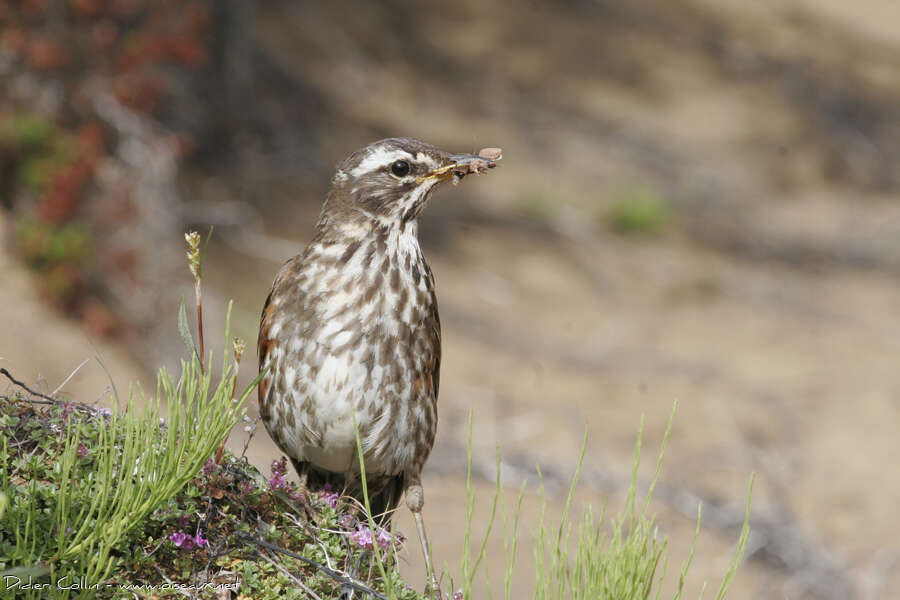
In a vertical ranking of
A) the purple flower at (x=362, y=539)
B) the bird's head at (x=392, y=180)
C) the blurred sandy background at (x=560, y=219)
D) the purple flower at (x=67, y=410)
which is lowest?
the purple flower at (x=362, y=539)

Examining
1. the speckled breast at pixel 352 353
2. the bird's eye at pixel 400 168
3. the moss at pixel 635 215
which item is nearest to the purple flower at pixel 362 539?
the speckled breast at pixel 352 353

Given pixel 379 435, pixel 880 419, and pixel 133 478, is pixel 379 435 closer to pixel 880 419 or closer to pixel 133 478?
pixel 133 478

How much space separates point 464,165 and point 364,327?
0.65 m

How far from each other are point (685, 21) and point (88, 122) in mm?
11024

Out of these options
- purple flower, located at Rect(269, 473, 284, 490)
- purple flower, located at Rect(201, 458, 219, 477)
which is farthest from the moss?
purple flower, located at Rect(201, 458, 219, 477)

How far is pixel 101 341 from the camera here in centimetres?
872

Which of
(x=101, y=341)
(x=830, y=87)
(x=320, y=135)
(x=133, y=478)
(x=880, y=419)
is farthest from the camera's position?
(x=830, y=87)

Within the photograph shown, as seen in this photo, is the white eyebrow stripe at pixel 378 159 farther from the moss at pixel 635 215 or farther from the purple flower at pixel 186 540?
the moss at pixel 635 215

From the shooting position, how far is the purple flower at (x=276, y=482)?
2.84 metres

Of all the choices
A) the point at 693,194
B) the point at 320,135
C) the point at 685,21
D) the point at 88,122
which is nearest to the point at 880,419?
the point at 693,194

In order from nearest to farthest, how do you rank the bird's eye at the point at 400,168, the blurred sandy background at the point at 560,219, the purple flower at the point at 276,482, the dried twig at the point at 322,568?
1. the dried twig at the point at 322,568
2. the purple flower at the point at 276,482
3. the bird's eye at the point at 400,168
4. the blurred sandy background at the point at 560,219

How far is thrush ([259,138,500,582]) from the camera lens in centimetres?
363

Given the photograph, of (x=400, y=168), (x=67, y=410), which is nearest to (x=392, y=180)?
(x=400, y=168)

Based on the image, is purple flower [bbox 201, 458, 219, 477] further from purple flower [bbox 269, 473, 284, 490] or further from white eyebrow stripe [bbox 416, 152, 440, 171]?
white eyebrow stripe [bbox 416, 152, 440, 171]
